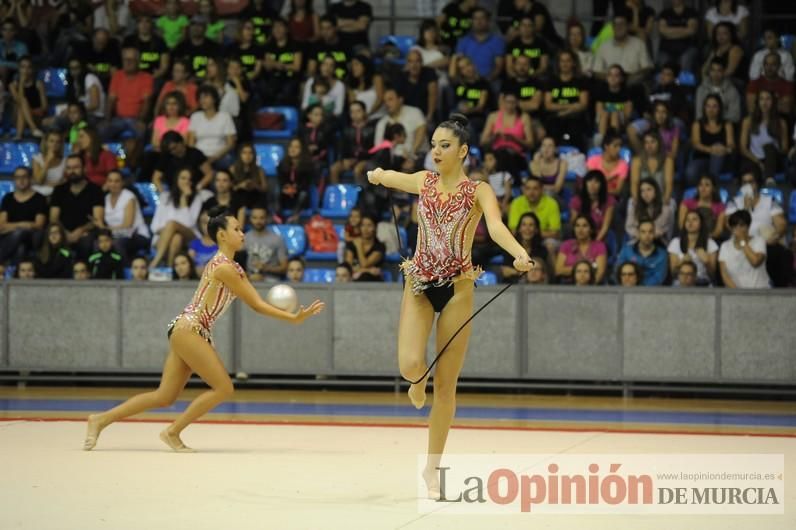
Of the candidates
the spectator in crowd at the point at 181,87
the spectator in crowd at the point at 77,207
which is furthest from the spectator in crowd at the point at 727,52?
the spectator in crowd at the point at 77,207

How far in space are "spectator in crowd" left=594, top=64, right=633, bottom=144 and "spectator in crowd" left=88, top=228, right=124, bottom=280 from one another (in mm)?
5946

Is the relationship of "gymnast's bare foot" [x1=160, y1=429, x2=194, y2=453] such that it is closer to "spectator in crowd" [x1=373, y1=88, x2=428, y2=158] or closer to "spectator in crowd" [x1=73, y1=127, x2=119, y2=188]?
"spectator in crowd" [x1=373, y1=88, x2=428, y2=158]

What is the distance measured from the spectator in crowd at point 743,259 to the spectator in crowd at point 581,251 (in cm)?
128

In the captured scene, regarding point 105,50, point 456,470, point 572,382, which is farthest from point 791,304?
point 105,50

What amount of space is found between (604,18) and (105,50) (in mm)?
6801

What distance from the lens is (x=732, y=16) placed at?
1652 centimetres

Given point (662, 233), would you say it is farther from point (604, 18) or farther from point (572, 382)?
point (604, 18)

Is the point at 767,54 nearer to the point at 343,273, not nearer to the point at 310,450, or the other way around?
the point at 343,273

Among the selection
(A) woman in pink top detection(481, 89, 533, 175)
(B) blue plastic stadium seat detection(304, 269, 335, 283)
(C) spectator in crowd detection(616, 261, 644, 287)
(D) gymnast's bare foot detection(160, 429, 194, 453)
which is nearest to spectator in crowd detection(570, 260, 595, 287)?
(C) spectator in crowd detection(616, 261, 644, 287)

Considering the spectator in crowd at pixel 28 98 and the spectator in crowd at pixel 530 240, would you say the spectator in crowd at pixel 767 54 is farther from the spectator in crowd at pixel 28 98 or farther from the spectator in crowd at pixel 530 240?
the spectator in crowd at pixel 28 98

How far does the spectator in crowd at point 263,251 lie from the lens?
45.5ft

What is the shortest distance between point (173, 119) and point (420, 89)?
10.2 ft

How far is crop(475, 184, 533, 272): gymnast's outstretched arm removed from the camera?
6684mm

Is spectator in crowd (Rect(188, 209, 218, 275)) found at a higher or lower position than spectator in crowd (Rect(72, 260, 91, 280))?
higher
